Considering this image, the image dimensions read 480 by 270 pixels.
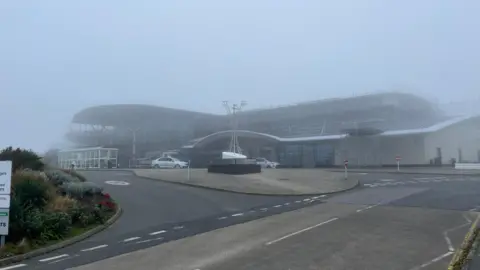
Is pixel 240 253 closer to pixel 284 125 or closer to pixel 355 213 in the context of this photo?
pixel 355 213

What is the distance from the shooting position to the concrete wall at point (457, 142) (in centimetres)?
5306

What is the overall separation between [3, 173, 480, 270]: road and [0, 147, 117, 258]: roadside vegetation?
0.76 m

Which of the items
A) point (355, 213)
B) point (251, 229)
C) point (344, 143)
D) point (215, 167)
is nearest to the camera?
point (251, 229)

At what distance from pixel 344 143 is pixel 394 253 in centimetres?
5131

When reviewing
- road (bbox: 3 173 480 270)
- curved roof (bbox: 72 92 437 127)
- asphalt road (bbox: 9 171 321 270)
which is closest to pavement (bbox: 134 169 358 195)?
asphalt road (bbox: 9 171 321 270)

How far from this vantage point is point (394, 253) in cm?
859

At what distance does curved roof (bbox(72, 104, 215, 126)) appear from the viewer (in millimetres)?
87938

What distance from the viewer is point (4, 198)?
371 inches

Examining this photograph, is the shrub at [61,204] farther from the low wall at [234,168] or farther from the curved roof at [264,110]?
the curved roof at [264,110]

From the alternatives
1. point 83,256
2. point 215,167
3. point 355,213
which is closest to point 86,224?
point 83,256

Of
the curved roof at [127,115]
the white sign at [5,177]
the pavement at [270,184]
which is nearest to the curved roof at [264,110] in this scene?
the curved roof at [127,115]

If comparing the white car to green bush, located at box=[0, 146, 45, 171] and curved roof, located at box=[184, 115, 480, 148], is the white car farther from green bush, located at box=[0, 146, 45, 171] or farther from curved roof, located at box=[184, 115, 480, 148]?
green bush, located at box=[0, 146, 45, 171]

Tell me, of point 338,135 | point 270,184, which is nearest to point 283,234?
point 270,184

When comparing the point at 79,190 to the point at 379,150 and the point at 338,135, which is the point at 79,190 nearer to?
the point at 338,135
